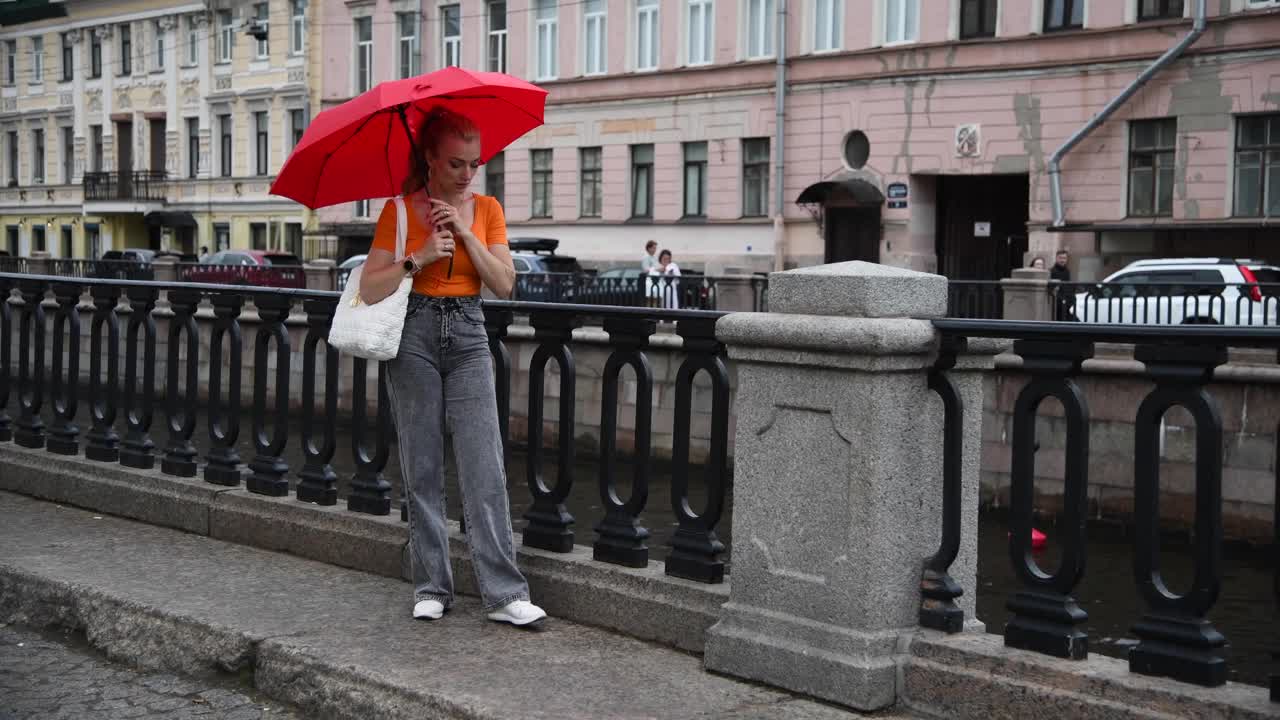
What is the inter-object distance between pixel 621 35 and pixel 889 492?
34.5 m

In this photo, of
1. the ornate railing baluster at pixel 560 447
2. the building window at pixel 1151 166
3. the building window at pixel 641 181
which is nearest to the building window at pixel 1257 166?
the building window at pixel 1151 166

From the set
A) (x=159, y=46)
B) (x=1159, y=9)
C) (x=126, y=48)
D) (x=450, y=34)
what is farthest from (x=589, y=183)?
(x=126, y=48)

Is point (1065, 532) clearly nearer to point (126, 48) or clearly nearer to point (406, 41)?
point (406, 41)

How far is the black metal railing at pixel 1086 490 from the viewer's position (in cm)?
438

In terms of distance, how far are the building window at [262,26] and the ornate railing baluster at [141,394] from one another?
42.2 meters

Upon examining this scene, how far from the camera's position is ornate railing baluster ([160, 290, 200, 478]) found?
26.1ft

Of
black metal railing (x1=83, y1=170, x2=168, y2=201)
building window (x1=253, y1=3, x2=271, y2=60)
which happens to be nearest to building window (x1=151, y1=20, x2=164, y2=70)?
black metal railing (x1=83, y1=170, x2=168, y2=201)

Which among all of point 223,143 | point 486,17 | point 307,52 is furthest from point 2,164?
point 486,17

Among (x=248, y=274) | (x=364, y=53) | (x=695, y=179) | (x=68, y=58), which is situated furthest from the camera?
(x=68, y=58)

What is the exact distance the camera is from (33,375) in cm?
922

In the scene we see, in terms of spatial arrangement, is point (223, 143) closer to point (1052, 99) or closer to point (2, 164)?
point (2, 164)

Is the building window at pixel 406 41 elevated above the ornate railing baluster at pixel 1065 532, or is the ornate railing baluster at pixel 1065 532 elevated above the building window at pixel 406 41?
the building window at pixel 406 41

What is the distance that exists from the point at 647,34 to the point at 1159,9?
12722mm

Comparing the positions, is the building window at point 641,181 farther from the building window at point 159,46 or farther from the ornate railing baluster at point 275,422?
the ornate railing baluster at point 275,422
